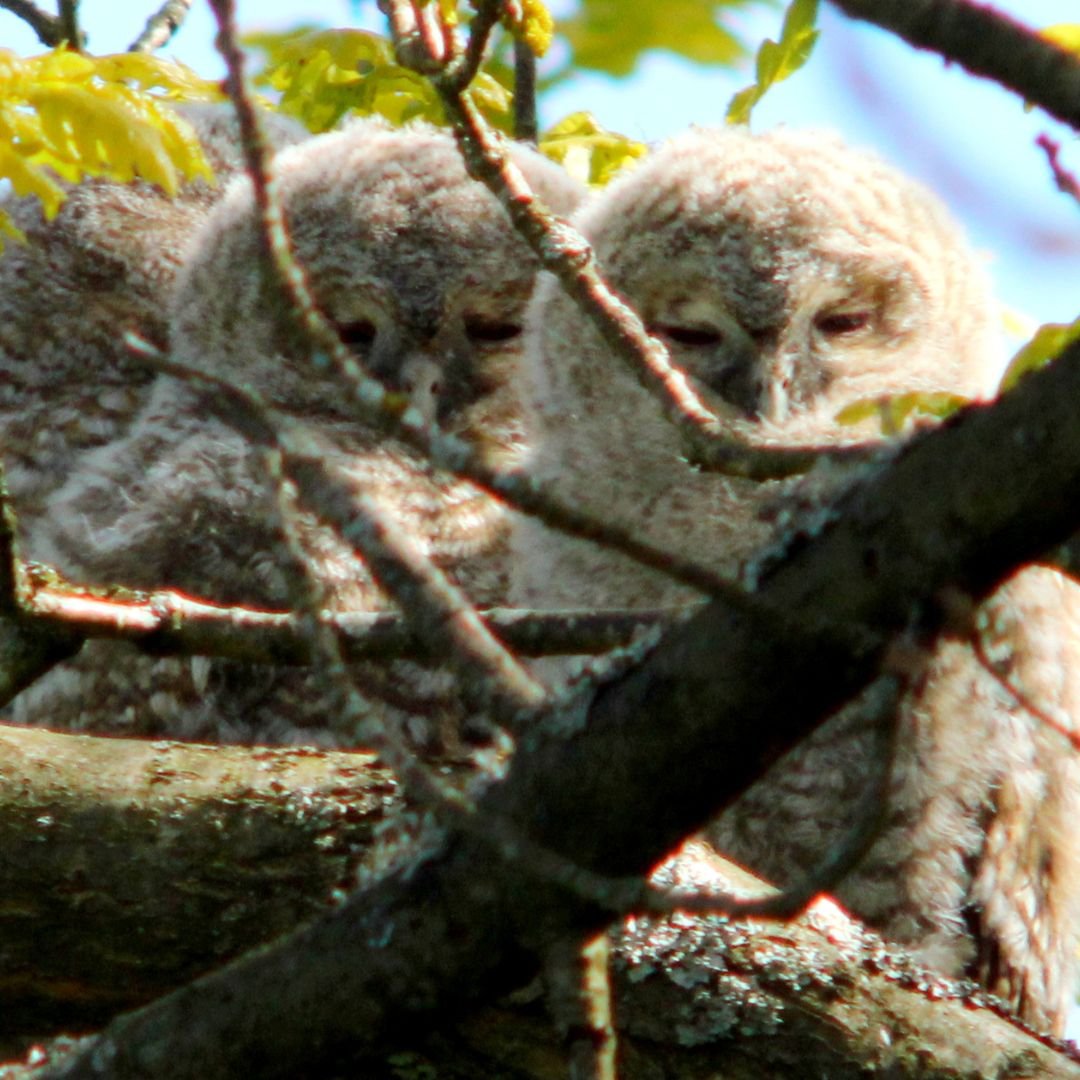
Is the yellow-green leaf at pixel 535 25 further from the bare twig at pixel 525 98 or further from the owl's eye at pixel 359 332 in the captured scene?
the owl's eye at pixel 359 332

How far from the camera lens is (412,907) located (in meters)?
1.79

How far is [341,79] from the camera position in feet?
15.6

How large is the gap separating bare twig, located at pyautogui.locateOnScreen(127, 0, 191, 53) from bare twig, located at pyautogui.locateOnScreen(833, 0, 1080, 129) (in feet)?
14.2

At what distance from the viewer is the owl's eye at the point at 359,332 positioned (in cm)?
442

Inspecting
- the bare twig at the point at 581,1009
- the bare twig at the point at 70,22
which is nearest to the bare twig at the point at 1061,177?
the bare twig at the point at 581,1009

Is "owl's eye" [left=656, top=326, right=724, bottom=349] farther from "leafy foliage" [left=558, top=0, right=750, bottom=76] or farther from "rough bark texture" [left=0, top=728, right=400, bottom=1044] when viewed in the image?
"leafy foliage" [left=558, top=0, right=750, bottom=76]

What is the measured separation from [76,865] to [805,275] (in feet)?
7.84

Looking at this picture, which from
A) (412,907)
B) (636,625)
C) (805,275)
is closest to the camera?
(412,907)

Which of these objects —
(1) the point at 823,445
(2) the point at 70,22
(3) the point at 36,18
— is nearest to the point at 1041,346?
(1) the point at 823,445

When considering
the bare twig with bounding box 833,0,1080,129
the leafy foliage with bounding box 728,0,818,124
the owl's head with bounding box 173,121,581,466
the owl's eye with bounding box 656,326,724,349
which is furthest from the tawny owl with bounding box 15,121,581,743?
the bare twig with bounding box 833,0,1080,129

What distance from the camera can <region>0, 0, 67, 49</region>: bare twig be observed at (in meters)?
5.07

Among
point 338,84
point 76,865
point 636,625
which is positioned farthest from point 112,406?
point 636,625

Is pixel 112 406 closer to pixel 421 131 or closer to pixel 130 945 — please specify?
pixel 421 131

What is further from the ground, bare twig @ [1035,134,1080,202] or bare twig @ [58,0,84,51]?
bare twig @ [1035,134,1080,202]
